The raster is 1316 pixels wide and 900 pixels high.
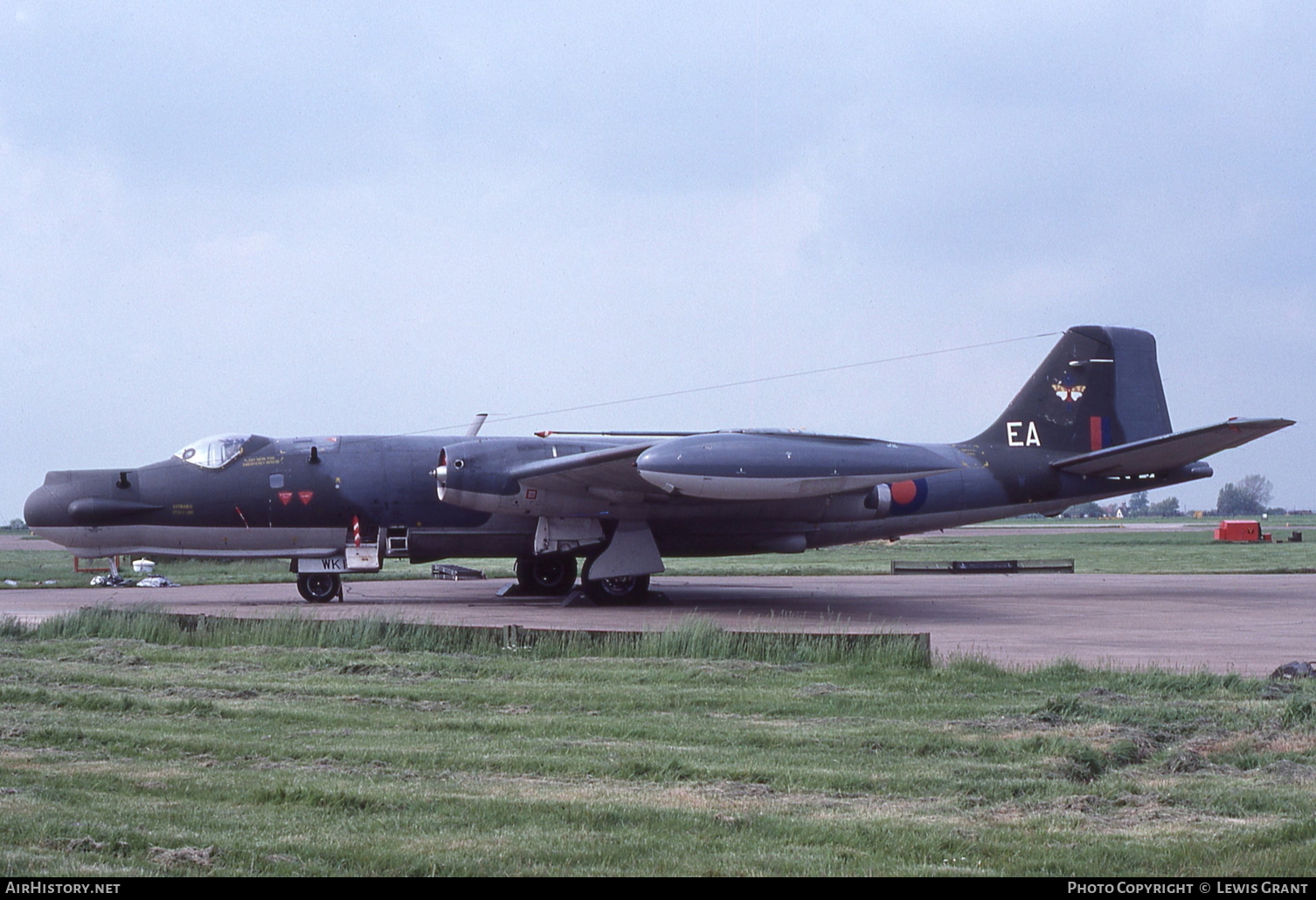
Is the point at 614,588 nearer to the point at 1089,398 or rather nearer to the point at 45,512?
the point at 45,512

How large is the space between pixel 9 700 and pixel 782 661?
264 inches

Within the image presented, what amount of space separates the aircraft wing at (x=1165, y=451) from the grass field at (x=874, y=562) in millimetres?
10045

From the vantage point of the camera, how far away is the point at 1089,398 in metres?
22.0

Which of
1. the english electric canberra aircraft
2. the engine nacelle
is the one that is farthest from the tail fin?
the engine nacelle

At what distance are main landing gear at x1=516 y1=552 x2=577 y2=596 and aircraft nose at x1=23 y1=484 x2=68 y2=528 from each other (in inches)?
301

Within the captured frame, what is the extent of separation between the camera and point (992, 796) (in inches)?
230

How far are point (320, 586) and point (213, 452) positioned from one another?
2.97 meters

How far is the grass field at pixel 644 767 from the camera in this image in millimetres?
4730

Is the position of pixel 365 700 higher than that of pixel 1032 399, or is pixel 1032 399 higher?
pixel 1032 399

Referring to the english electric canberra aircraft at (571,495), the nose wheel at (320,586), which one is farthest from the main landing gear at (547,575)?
the nose wheel at (320,586)

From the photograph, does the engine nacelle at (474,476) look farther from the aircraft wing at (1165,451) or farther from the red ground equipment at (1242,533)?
the red ground equipment at (1242,533)

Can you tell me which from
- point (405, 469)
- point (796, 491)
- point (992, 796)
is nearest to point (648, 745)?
point (992, 796)

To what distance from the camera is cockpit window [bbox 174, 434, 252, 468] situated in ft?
61.8
